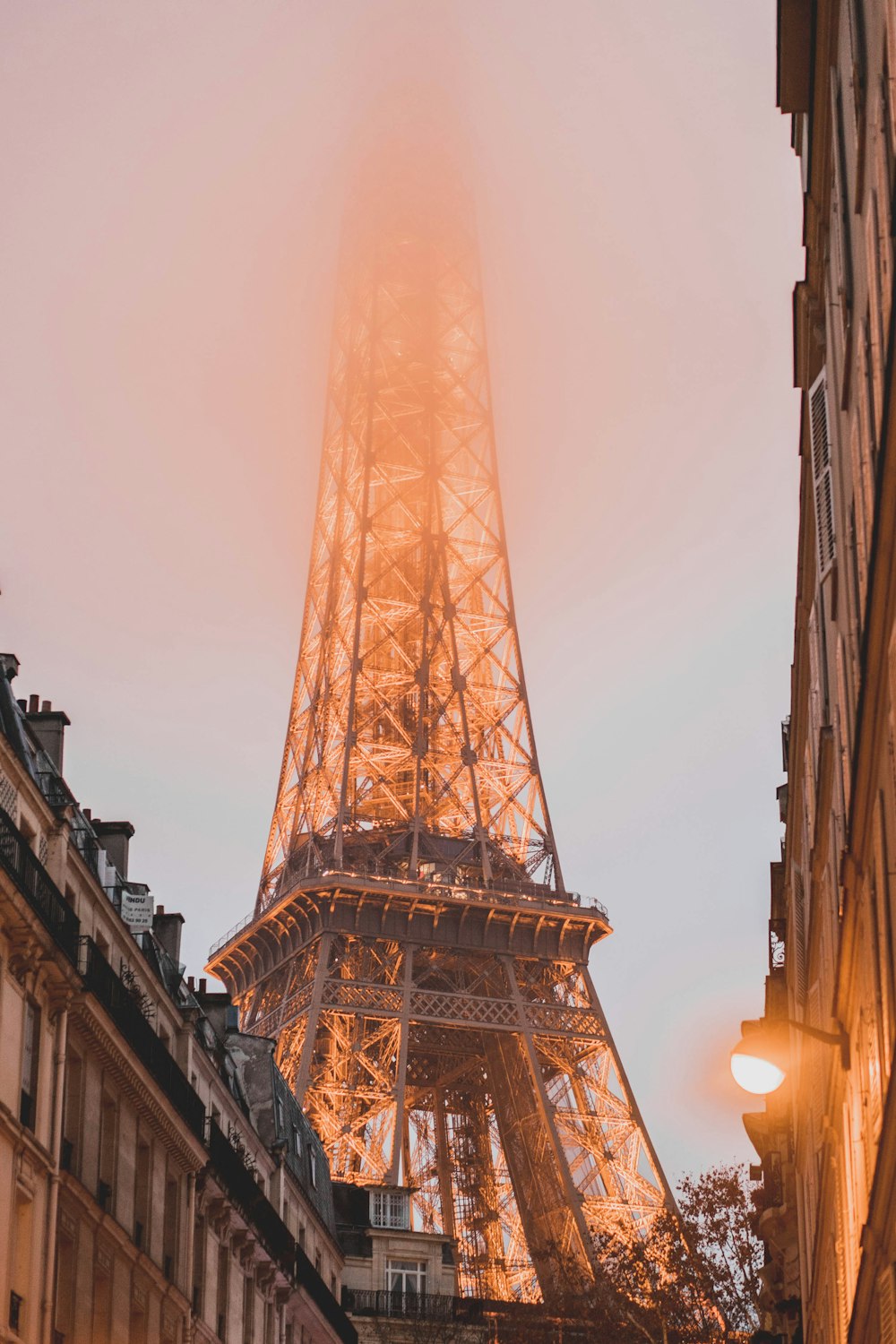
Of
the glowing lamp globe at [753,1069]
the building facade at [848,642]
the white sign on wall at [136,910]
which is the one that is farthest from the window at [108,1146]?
the glowing lamp globe at [753,1069]

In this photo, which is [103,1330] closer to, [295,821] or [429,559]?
[295,821]

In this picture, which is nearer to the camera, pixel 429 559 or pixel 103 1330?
pixel 103 1330

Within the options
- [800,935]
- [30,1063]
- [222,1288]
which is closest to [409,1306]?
[222,1288]

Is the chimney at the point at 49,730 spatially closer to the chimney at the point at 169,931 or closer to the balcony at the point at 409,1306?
the chimney at the point at 169,931

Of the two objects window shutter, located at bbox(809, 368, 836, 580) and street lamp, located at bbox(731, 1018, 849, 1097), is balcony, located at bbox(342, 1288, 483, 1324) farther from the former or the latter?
street lamp, located at bbox(731, 1018, 849, 1097)

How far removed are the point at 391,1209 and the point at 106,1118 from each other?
3925 cm

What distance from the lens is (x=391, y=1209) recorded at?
6962 centimetres

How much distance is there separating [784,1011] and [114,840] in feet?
41.0

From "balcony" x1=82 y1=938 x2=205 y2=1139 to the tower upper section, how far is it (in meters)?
50.2

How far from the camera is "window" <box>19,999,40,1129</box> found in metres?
27.2

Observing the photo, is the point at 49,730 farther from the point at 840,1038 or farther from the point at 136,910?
the point at 840,1038

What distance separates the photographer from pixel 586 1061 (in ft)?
275

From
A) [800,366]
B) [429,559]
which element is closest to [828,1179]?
[800,366]

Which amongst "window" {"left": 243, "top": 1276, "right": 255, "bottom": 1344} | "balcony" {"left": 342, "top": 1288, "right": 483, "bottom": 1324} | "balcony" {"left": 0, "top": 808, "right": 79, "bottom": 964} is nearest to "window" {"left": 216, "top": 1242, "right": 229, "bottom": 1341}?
"window" {"left": 243, "top": 1276, "right": 255, "bottom": 1344}
